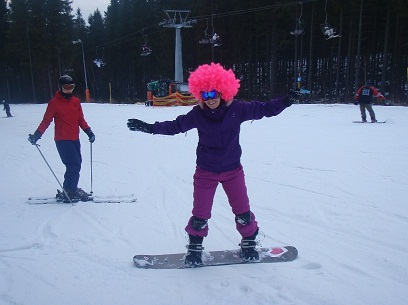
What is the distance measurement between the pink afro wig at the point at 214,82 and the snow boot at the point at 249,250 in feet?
4.58

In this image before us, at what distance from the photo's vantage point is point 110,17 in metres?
55.2

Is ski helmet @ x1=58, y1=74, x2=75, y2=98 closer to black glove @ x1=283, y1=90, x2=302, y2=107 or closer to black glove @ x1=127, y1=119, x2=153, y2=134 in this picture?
black glove @ x1=127, y1=119, x2=153, y2=134

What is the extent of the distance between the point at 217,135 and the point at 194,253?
3.90ft

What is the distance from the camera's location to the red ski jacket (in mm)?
4949

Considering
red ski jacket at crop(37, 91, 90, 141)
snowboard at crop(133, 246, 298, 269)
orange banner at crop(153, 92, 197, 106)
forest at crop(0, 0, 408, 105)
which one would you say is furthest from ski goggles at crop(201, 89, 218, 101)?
orange banner at crop(153, 92, 197, 106)

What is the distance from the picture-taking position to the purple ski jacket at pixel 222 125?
10.1ft

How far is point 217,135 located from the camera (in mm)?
3074

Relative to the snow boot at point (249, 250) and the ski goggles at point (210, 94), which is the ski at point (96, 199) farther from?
the ski goggles at point (210, 94)

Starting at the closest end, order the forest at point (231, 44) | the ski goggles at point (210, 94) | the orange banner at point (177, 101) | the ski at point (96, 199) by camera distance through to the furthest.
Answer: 1. the ski goggles at point (210, 94)
2. the ski at point (96, 199)
3. the orange banner at point (177, 101)
4. the forest at point (231, 44)

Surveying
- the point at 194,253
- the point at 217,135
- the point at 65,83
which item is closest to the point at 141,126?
the point at 217,135

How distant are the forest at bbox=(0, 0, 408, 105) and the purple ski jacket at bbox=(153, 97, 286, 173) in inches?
821

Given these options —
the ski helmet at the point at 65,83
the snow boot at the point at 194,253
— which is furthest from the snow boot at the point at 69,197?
the snow boot at the point at 194,253

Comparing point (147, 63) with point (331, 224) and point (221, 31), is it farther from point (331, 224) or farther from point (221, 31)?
point (331, 224)

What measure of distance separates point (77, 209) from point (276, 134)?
7611mm
